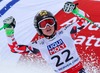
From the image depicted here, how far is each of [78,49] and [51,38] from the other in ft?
2.40

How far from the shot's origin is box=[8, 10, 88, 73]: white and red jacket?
17.4 feet

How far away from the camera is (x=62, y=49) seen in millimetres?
5301

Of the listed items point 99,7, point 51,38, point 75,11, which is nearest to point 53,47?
point 51,38

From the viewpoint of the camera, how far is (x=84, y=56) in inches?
234

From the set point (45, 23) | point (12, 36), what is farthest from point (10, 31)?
point (45, 23)

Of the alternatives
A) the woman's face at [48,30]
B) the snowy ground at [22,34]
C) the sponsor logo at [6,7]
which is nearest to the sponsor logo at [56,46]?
the woman's face at [48,30]

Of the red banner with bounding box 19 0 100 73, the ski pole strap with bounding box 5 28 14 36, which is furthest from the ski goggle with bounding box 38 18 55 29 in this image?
the red banner with bounding box 19 0 100 73

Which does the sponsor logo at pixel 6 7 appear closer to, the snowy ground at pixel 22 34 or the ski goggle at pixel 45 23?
the snowy ground at pixel 22 34

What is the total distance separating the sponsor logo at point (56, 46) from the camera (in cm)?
530

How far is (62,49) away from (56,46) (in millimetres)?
72

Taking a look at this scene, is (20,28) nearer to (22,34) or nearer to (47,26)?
(22,34)

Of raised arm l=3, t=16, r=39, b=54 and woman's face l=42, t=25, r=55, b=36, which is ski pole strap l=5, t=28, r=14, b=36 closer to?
raised arm l=3, t=16, r=39, b=54

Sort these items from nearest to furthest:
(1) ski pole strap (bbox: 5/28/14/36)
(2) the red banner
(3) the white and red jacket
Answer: (1) ski pole strap (bbox: 5/28/14/36), (3) the white and red jacket, (2) the red banner

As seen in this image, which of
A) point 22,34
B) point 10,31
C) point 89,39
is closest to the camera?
point 10,31
